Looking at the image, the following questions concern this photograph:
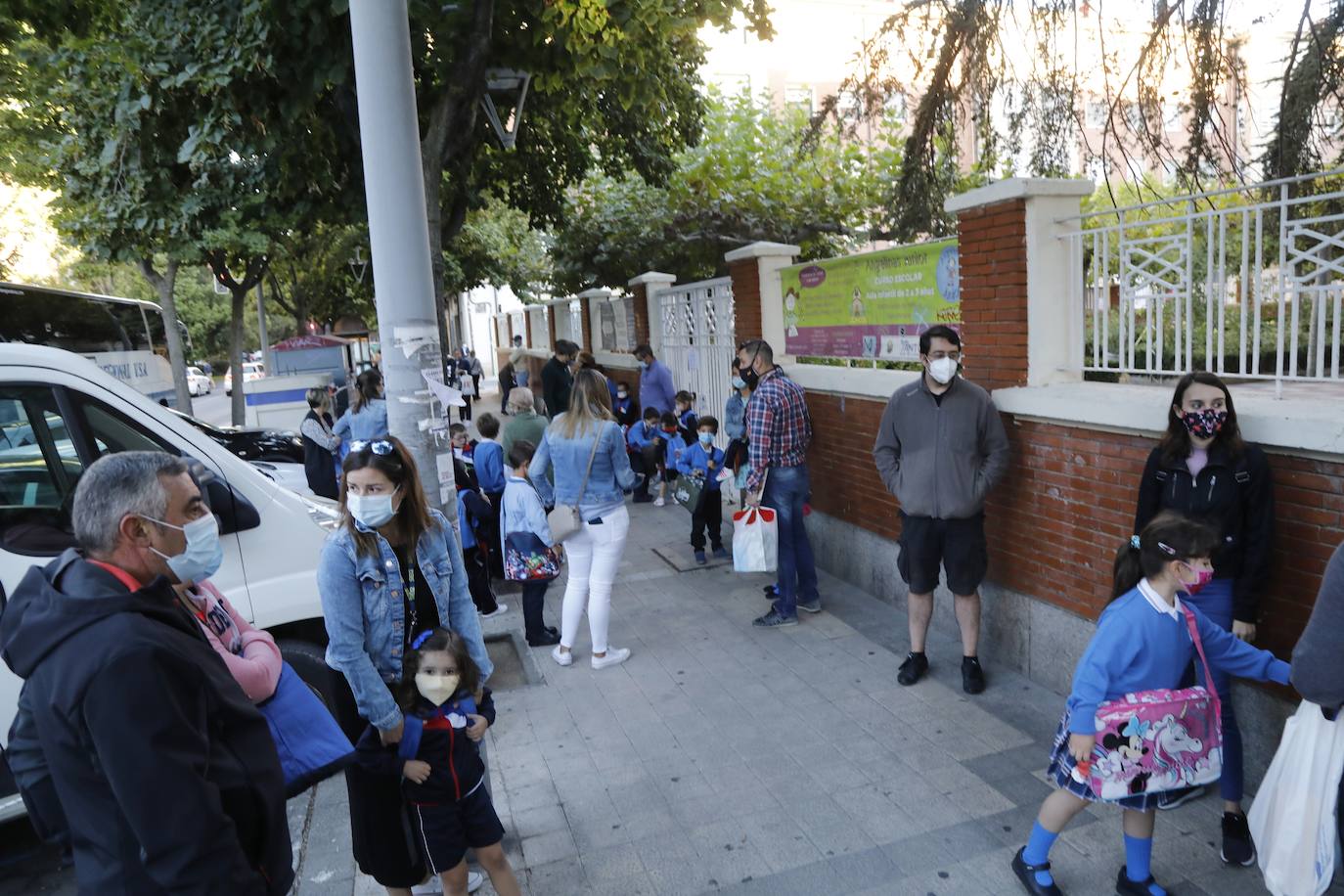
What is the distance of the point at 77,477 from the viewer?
398 cm

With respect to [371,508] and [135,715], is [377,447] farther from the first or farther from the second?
[135,715]

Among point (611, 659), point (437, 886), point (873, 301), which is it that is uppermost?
point (873, 301)

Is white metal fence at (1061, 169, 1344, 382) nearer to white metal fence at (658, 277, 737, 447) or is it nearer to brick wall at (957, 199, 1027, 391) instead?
brick wall at (957, 199, 1027, 391)

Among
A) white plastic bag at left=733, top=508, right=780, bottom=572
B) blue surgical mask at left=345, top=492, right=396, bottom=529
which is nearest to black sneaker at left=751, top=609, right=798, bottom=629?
white plastic bag at left=733, top=508, right=780, bottom=572

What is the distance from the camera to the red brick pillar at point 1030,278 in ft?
16.3

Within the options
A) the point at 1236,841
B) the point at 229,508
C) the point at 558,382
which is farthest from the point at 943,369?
the point at 558,382

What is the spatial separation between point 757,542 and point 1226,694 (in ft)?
10.3

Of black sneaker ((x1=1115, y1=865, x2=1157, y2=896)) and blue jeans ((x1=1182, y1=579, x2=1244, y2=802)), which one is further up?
blue jeans ((x1=1182, y1=579, x2=1244, y2=802))

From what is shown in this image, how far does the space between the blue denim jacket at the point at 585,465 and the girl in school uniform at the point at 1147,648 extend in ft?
10.1

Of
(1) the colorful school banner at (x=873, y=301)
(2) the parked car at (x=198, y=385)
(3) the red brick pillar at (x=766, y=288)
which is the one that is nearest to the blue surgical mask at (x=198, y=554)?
(1) the colorful school banner at (x=873, y=301)

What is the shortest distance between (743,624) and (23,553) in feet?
13.7

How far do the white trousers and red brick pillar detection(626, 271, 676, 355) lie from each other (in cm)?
631

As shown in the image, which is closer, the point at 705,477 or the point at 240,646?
the point at 240,646

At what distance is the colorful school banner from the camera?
603 centimetres
